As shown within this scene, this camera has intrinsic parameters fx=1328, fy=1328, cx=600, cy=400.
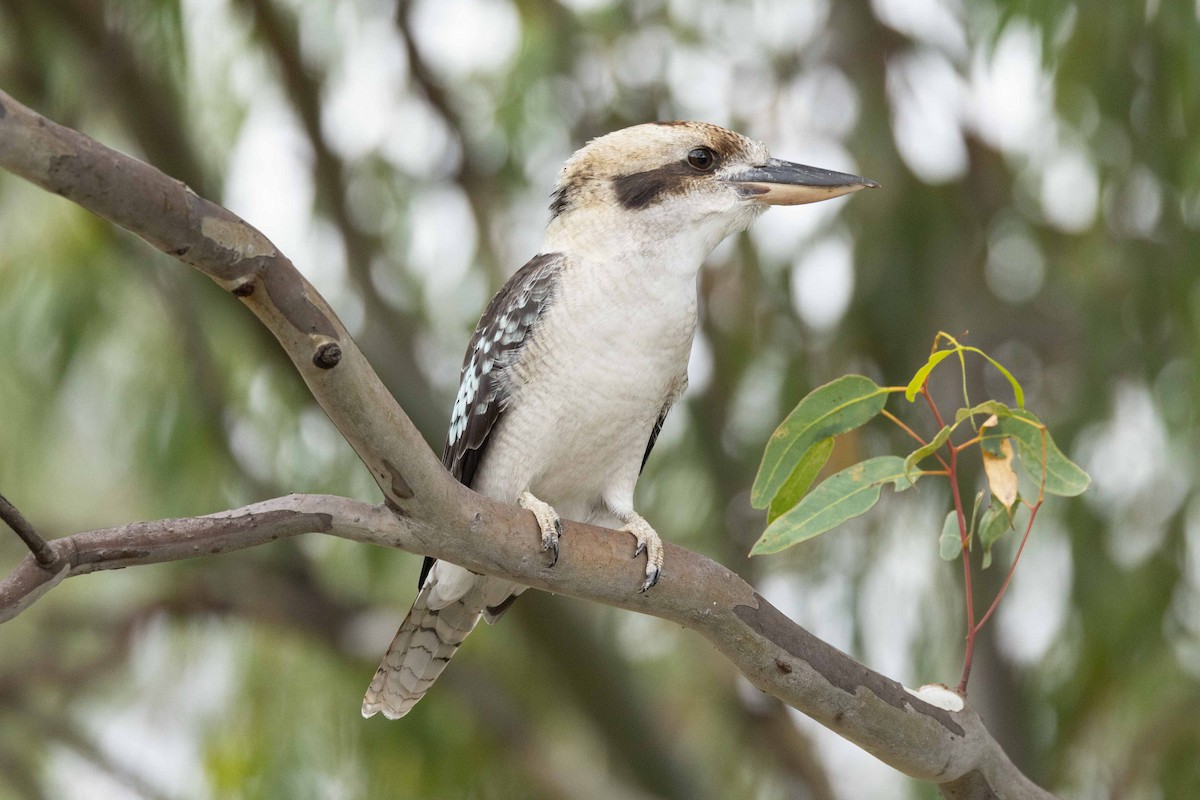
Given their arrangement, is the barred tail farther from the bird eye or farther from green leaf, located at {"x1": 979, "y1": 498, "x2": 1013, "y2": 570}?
green leaf, located at {"x1": 979, "y1": 498, "x2": 1013, "y2": 570}

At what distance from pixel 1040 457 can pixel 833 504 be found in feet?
0.82

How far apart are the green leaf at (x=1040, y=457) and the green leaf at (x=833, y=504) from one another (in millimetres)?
125

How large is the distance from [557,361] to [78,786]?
207 cm

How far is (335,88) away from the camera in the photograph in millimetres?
3463

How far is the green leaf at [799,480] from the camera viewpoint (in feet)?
5.11

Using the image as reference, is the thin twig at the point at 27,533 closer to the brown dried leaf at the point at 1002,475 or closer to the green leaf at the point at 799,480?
the green leaf at the point at 799,480

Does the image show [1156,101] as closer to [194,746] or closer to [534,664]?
[534,664]

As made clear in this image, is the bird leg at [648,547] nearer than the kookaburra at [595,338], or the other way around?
the bird leg at [648,547]

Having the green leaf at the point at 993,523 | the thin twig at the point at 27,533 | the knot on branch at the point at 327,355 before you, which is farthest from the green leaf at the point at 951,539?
the thin twig at the point at 27,533

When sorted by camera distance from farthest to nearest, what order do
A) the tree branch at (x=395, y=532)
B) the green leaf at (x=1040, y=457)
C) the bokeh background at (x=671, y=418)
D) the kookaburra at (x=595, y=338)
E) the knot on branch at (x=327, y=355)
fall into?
the bokeh background at (x=671, y=418) < the kookaburra at (x=595, y=338) < the green leaf at (x=1040, y=457) < the knot on branch at (x=327, y=355) < the tree branch at (x=395, y=532)

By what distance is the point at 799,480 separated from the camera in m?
1.58

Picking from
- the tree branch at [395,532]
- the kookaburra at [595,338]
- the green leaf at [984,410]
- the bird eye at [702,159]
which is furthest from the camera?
the bird eye at [702,159]

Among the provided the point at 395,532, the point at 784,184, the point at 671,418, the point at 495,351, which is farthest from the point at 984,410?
the point at 671,418

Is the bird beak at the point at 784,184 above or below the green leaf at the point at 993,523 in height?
above
